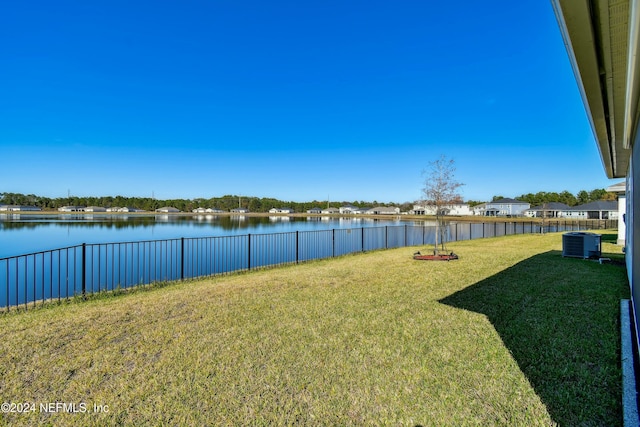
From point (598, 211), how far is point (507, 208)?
835 inches

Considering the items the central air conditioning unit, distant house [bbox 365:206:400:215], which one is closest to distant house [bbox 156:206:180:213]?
distant house [bbox 365:206:400:215]

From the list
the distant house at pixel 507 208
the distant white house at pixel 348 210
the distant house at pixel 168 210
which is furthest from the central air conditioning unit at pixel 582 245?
the distant house at pixel 168 210

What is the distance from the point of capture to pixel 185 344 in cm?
337

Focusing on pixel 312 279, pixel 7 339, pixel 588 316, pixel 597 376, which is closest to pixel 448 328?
pixel 597 376

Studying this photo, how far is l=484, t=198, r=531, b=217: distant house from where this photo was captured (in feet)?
224

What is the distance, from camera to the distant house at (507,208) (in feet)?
224

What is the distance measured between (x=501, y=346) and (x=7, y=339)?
531 cm

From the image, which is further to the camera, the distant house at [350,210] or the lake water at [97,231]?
the distant house at [350,210]

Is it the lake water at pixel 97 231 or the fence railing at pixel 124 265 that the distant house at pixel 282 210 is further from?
the fence railing at pixel 124 265

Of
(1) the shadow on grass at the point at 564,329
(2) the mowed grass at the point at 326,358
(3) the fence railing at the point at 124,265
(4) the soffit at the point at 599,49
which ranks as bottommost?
(3) the fence railing at the point at 124,265

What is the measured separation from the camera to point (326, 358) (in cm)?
299

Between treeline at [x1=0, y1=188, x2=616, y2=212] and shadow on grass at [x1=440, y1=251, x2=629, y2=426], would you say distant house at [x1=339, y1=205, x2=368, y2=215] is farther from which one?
shadow on grass at [x1=440, y1=251, x2=629, y2=426]

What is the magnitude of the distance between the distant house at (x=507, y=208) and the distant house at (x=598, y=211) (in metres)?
14.0

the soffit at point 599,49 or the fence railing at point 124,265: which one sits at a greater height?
the soffit at point 599,49
